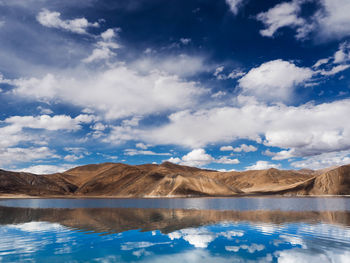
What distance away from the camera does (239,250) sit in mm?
17766

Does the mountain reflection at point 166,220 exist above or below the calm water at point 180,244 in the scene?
above

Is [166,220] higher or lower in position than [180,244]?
higher

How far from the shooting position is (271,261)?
15328 mm

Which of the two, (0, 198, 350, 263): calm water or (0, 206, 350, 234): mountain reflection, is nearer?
(0, 198, 350, 263): calm water

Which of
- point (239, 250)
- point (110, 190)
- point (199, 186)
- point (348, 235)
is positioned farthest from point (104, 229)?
point (110, 190)

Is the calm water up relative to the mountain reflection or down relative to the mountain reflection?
down

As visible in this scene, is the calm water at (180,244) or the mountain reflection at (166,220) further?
the mountain reflection at (166,220)

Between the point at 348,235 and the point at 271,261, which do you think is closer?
the point at 271,261

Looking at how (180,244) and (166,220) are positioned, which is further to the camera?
(166,220)

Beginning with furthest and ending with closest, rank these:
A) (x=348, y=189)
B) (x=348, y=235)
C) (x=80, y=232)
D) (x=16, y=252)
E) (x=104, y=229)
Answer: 1. (x=348, y=189)
2. (x=104, y=229)
3. (x=80, y=232)
4. (x=348, y=235)
5. (x=16, y=252)

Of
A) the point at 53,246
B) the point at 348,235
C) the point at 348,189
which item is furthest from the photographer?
the point at 348,189

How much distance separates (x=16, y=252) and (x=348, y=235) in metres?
23.7

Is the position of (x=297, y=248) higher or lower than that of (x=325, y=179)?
lower

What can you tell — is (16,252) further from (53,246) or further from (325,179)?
(325,179)
